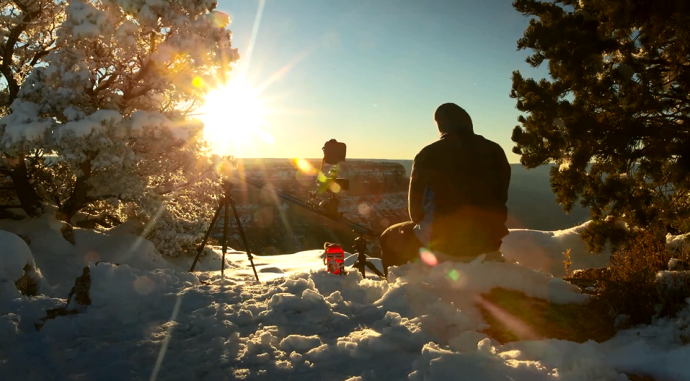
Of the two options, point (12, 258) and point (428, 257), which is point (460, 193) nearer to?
point (428, 257)

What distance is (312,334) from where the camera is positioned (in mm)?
2803

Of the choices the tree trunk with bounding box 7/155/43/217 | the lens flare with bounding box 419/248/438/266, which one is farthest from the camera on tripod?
the tree trunk with bounding box 7/155/43/217

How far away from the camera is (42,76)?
26.8ft

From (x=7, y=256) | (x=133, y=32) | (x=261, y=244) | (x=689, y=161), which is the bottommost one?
(x=261, y=244)

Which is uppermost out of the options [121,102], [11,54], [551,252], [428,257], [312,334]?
[11,54]

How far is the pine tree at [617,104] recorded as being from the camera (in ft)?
19.8

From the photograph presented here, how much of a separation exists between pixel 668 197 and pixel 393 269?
20.5 feet

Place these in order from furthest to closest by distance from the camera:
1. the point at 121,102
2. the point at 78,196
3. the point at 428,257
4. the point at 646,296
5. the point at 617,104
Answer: the point at 78,196 → the point at 121,102 → the point at 617,104 → the point at 428,257 → the point at 646,296

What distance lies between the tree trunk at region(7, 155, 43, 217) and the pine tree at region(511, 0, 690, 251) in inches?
449

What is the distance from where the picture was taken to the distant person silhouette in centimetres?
371

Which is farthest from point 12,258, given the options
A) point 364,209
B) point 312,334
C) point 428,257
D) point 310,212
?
point 364,209

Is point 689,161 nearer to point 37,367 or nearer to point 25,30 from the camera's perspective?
point 37,367

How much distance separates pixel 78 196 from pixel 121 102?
2637 millimetres

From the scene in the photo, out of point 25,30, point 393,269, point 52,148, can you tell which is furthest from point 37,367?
point 25,30
